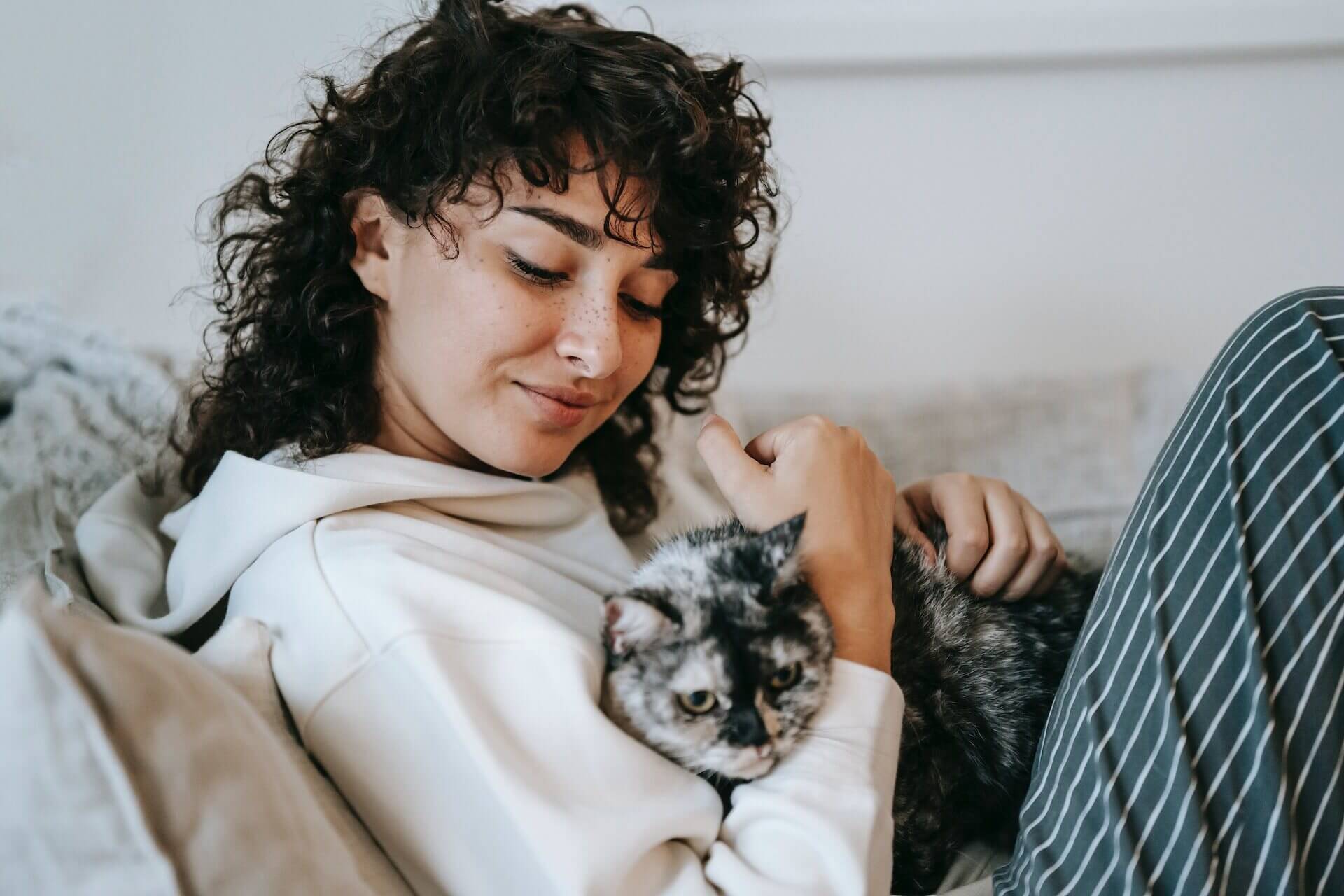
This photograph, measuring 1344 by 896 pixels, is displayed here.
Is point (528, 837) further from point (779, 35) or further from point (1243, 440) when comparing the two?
point (779, 35)

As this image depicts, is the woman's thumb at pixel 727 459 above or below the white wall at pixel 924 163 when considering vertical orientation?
below

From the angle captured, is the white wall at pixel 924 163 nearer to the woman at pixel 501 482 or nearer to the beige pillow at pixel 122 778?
the woman at pixel 501 482

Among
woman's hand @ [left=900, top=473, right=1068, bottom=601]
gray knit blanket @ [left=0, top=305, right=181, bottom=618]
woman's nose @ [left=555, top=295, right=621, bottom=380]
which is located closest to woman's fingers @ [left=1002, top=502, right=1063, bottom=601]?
woman's hand @ [left=900, top=473, right=1068, bottom=601]

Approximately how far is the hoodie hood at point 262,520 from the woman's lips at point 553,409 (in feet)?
0.37

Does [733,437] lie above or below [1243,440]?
below

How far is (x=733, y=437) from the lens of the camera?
110 centimetres

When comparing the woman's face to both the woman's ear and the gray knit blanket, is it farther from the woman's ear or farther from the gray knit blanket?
the gray knit blanket

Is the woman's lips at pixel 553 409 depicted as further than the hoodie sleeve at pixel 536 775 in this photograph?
Yes

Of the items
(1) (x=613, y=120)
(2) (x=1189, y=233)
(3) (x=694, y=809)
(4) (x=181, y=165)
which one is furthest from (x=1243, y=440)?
(4) (x=181, y=165)

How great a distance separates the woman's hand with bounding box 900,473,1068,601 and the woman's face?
1.54 feet

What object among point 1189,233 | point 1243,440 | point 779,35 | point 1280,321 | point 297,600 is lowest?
point 297,600

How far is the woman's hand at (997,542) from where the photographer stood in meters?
1.17

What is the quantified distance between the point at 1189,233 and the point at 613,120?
4.94 feet

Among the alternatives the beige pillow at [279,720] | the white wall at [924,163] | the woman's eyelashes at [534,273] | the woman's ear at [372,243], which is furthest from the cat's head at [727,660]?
the white wall at [924,163]
